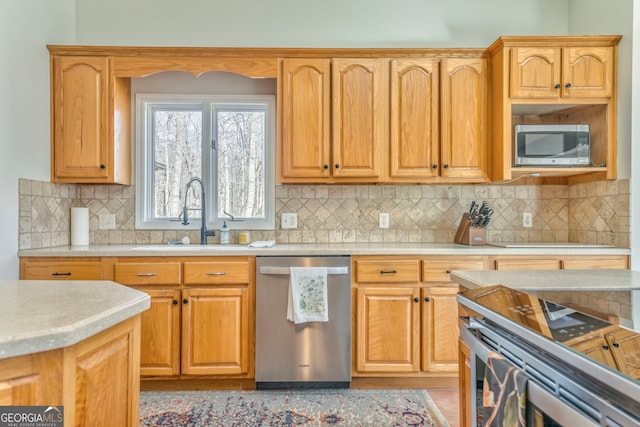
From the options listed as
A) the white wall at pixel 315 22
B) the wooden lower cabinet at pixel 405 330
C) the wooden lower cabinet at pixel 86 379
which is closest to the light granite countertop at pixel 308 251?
the wooden lower cabinet at pixel 405 330

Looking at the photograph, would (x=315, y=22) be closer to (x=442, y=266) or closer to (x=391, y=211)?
(x=391, y=211)

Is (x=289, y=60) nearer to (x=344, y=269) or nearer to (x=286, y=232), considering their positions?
(x=286, y=232)

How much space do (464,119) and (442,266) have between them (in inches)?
43.7

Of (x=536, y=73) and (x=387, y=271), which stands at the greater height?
(x=536, y=73)

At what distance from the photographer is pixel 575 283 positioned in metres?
1.25

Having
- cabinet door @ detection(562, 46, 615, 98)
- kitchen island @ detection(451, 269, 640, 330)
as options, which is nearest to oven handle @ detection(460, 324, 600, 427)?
kitchen island @ detection(451, 269, 640, 330)

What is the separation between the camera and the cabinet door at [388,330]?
94.9 inches

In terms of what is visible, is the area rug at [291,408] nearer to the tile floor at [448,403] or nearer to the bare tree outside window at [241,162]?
the tile floor at [448,403]

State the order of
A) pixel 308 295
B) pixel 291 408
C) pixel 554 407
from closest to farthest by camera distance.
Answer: pixel 554 407 → pixel 291 408 → pixel 308 295

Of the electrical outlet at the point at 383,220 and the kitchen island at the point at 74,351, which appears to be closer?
the kitchen island at the point at 74,351

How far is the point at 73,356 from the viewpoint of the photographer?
825 millimetres

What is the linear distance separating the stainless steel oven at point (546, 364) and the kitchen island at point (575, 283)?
5.3 inches

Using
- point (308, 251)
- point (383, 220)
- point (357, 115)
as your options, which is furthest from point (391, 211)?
point (308, 251)

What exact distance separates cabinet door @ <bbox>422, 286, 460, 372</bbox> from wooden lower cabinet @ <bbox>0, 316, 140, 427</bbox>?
6.00 ft
